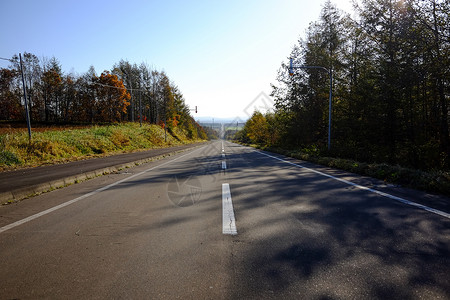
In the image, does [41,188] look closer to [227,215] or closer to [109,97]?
[227,215]

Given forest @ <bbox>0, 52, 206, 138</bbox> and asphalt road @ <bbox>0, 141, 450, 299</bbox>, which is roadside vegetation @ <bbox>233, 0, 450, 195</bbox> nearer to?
asphalt road @ <bbox>0, 141, 450, 299</bbox>

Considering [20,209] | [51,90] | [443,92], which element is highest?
[51,90]

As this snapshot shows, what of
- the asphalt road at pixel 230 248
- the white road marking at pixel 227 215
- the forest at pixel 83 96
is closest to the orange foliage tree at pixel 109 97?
the forest at pixel 83 96

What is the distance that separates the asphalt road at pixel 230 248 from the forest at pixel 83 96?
31365 millimetres

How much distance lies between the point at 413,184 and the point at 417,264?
4.42 m

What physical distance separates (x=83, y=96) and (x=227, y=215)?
51775mm

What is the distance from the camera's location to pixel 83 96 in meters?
43.9

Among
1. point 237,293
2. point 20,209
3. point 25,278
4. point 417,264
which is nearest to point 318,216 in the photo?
point 417,264

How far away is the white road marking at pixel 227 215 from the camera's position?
2852 millimetres

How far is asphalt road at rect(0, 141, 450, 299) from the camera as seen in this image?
5.64 ft

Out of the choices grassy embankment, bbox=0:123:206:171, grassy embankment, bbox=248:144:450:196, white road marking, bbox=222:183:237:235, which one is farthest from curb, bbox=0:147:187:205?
grassy embankment, bbox=248:144:450:196

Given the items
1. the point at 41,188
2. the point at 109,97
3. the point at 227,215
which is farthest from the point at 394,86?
the point at 109,97

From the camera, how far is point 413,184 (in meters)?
5.29

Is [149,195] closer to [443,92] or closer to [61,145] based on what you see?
[443,92]
